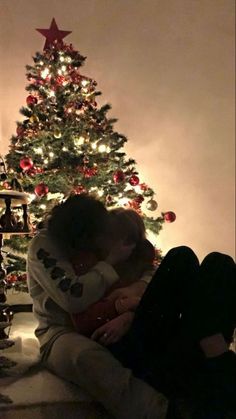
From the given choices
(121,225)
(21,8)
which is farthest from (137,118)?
(121,225)

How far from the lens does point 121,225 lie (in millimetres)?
1391

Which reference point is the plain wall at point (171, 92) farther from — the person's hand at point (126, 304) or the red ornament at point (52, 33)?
the person's hand at point (126, 304)

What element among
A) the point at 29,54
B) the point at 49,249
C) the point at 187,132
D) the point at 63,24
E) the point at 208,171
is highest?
the point at 63,24

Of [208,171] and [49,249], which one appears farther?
[208,171]

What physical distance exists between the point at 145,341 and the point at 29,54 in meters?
1.82

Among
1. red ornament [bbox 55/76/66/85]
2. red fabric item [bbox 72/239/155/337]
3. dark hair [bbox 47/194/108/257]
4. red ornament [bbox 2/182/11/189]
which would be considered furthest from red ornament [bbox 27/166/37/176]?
red fabric item [bbox 72/239/155/337]

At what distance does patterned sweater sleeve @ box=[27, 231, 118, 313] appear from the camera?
4.01 feet

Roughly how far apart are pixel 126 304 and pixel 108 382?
0.69 feet

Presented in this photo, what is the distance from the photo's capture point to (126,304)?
1.23 meters

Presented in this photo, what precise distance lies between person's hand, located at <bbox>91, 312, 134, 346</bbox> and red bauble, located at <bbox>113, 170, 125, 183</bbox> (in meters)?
0.93

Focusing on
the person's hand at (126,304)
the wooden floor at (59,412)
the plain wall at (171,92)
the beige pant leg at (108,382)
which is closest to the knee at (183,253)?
the person's hand at (126,304)

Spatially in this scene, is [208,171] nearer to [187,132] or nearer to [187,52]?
[187,132]

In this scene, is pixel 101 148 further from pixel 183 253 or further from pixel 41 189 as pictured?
pixel 183 253

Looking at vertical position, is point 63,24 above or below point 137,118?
above
